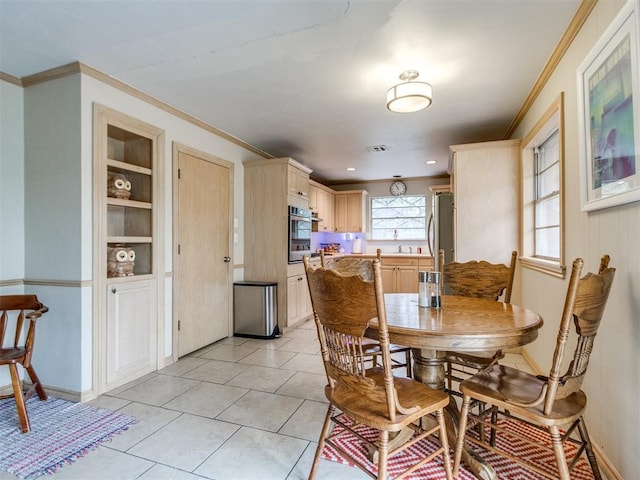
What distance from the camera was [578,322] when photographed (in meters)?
1.36

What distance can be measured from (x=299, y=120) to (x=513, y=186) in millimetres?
2372

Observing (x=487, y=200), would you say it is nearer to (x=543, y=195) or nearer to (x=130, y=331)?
(x=543, y=195)

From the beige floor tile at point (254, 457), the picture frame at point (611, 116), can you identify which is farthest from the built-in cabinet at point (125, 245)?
the picture frame at point (611, 116)

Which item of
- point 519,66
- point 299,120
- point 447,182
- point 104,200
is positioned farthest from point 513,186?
point 104,200

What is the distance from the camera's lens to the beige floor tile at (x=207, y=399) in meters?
2.32

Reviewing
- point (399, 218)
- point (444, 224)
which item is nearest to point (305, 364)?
point (444, 224)

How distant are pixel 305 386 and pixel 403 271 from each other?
3923mm

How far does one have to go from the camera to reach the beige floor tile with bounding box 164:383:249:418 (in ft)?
7.60

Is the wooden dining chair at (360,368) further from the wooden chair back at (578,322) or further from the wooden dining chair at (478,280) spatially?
the wooden dining chair at (478,280)

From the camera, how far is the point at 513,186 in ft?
11.5

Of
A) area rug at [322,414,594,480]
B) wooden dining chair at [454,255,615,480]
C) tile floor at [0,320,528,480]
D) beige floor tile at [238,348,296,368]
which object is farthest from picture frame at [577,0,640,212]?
beige floor tile at [238,348,296,368]

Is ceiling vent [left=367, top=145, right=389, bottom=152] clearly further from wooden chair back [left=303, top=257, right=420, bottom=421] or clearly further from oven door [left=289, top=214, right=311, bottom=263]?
wooden chair back [left=303, top=257, right=420, bottom=421]

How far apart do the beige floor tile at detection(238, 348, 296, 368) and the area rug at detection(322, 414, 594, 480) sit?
140 cm

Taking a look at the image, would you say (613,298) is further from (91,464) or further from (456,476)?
(91,464)
